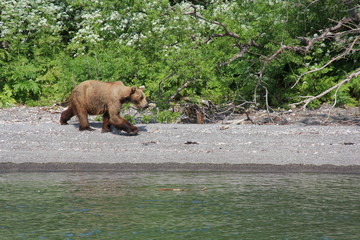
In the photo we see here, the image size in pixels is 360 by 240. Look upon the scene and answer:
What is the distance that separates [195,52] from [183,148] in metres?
4.32

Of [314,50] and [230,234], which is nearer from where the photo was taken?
[230,234]

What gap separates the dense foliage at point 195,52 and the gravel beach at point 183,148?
2.28 m

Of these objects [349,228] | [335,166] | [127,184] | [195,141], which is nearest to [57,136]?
[195,141]

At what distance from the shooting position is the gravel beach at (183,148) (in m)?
11.0

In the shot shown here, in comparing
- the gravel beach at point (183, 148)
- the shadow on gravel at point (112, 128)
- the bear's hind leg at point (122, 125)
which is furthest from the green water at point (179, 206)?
the shadow on gravel at point (112, 128)

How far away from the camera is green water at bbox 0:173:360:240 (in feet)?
23.0

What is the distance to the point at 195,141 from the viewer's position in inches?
496

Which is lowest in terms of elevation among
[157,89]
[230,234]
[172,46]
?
[230,234]

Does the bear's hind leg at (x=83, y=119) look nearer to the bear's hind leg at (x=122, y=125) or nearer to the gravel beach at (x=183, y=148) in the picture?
the gravel beach at (x=183, y=148)

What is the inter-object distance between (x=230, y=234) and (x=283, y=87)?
12.6 meters

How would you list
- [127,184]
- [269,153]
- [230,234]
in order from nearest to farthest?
[230,234], [127,184], [269,153]

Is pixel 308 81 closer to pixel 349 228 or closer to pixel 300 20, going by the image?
pixel 300 20

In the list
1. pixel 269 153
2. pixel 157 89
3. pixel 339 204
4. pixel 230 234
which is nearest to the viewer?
pixel 230 234

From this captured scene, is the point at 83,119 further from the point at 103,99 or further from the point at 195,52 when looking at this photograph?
the point at 195,52
